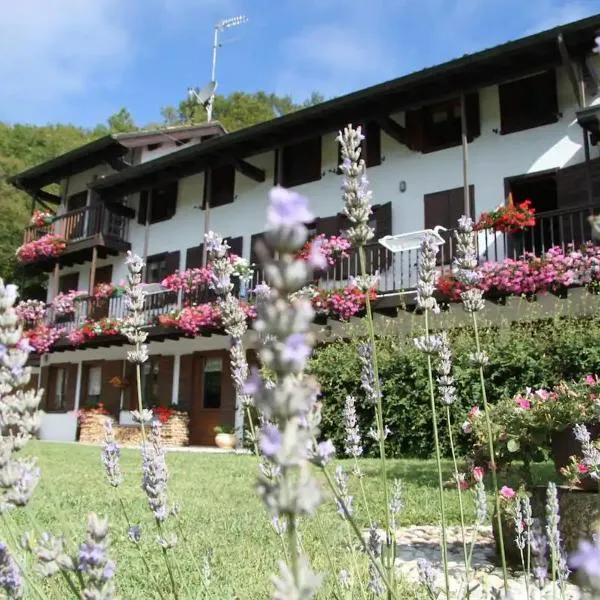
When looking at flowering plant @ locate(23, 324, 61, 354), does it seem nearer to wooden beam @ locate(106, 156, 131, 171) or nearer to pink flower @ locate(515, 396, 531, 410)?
wooden beam @ locate(106, 156, 131, 171)

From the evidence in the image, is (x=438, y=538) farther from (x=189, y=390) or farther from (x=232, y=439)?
(x=189, y=390)

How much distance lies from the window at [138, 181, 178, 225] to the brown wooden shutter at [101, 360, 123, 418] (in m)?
5.15

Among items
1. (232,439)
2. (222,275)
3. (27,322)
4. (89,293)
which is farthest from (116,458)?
(27,322)

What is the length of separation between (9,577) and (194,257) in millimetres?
18819

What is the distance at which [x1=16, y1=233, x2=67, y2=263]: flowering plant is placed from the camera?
2305 cm

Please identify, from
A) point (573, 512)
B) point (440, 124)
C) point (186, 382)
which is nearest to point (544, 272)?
point (440, 124)

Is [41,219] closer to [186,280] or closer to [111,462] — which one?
[186,280]

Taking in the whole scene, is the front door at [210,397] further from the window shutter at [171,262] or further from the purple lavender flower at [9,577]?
the purple lavender flower at [9,577]

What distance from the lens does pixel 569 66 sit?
12.6 meters

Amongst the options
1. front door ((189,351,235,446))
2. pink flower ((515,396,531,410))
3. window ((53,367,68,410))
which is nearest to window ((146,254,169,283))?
front door ((189,351,235,446))

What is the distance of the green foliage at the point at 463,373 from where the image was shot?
10.7 m

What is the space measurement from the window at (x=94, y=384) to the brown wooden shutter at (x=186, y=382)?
452 cm

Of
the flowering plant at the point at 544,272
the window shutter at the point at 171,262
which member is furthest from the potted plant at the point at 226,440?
the flowering plant at the point at 544,272

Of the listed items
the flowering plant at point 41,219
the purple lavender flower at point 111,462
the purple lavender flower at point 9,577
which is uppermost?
the flowering plant at point 41,219
